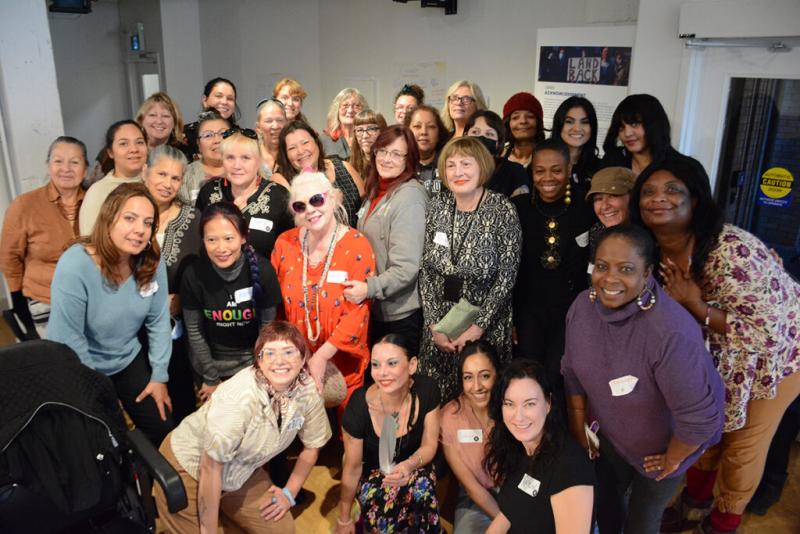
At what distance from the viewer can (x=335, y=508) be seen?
284cm

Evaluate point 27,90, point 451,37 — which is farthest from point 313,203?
point 451,37

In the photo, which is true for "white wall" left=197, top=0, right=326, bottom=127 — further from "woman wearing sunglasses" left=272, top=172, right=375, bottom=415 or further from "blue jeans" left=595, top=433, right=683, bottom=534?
"blue jeans" left=595, top=433, right=683, bottom=534

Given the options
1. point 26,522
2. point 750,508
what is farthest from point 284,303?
point 750,508

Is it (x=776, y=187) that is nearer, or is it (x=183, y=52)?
(x=776, y=187)

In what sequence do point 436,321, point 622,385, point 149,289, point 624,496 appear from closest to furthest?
point 622,385 < point 624,496 < point 149,289 < point 436,321

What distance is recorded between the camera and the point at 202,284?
8.83ft

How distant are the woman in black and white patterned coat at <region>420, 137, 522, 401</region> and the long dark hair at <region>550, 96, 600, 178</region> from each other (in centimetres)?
74

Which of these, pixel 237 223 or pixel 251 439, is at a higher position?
pixel 237 223

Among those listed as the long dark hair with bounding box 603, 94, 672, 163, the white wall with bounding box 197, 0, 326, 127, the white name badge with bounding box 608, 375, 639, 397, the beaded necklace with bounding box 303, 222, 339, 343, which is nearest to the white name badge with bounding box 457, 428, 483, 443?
the white name badge with bounding box 608, 375, 639, 397

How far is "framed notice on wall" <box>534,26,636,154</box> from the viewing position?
13.6ft

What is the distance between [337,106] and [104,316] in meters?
2.36

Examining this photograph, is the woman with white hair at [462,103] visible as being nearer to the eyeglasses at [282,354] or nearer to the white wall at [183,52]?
the eyeglasses at [282,354]

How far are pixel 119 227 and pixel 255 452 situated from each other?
3.50 feet

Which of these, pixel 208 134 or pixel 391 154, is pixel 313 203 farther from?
pixel 208 134
